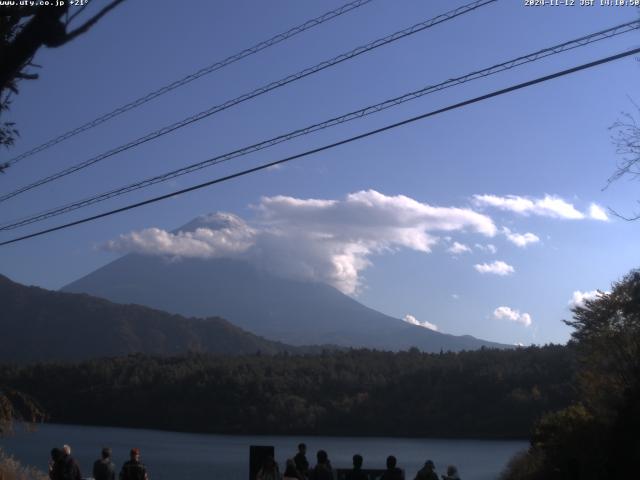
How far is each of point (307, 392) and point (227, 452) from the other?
29750 mm

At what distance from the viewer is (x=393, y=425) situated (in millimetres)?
65188

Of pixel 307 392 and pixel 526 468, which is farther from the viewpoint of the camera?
pixel 307 392

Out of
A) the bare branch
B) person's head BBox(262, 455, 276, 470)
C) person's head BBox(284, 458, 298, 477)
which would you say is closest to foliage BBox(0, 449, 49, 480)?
person's head BBox(262, 455, 276, 470)

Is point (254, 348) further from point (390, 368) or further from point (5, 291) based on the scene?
point (390, 368)

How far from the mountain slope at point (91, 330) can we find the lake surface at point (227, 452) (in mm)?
52815

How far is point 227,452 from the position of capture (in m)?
46.8

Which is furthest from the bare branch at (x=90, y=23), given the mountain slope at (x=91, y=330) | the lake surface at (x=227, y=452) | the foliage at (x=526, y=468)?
the mountain slope at (x=91, y=330)

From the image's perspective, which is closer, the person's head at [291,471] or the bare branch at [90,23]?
the bare branch at [90,23]

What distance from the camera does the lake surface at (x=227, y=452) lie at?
116 feet

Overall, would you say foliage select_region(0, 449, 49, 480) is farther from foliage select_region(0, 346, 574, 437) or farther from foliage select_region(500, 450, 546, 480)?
foliage select_region(0, 346, 574, 437)

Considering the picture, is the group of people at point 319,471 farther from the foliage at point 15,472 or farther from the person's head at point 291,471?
the foliage at point 15,472

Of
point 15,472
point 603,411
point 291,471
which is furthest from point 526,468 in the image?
point 291,471

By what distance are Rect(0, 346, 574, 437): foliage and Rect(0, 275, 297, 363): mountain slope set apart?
33.5m

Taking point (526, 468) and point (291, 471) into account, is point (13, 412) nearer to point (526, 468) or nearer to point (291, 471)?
point (291, 471)
